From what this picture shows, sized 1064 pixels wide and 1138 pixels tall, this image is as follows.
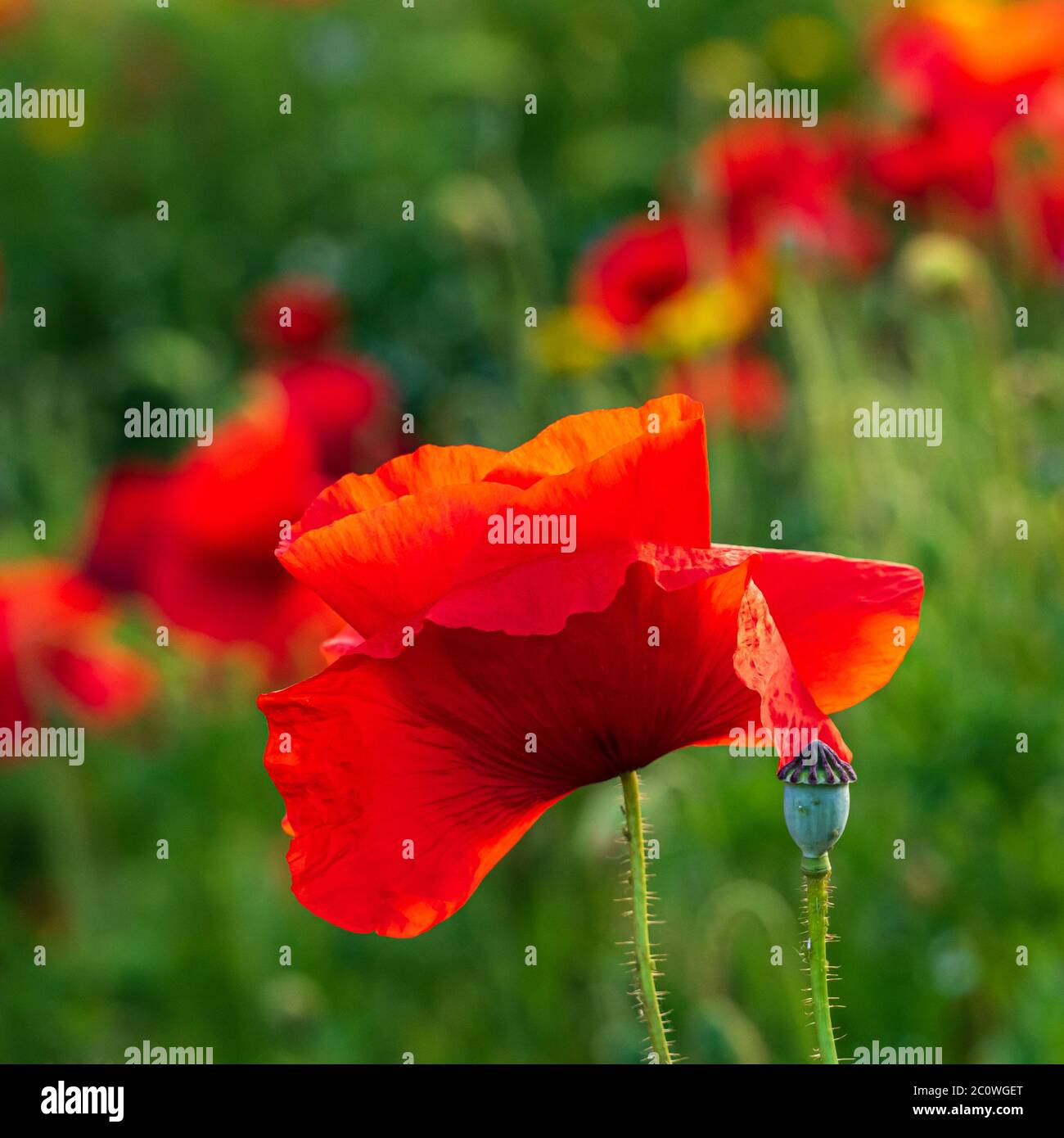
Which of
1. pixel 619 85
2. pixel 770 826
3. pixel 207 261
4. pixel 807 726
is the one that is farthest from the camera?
pixel 619 85

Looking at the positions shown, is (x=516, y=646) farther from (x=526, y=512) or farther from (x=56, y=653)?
(x=56, y=653)

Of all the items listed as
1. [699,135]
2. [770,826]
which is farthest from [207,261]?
[770,826]

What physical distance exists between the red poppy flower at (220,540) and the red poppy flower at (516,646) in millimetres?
1277

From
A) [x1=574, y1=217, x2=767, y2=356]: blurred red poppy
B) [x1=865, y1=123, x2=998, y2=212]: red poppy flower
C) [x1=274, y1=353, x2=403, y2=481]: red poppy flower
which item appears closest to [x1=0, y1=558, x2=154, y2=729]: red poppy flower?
[x1=274, y1=353, x2=403, y2=481]: red poppy flower

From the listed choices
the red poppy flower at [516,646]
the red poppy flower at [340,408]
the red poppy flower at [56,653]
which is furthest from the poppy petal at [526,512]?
the red poppy flower at [340,408]

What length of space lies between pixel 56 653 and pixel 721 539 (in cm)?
84

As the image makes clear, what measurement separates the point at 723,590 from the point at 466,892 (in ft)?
0.49

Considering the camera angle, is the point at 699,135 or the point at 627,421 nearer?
the point at 627,421

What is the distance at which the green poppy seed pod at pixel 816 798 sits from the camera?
53cm

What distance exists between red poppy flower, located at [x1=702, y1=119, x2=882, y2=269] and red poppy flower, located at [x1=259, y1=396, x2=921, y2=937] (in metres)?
1.29

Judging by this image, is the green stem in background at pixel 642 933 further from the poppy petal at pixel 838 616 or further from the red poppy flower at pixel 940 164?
the red poppy flower at pixel 940 164

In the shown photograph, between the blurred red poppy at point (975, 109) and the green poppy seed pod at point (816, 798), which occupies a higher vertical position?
the blurred red poppy at point (975, 109)

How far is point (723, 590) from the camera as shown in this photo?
1.92 feet
